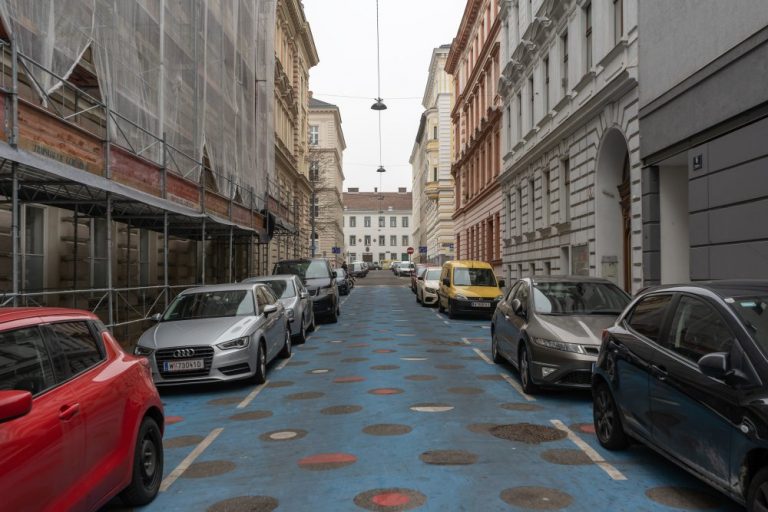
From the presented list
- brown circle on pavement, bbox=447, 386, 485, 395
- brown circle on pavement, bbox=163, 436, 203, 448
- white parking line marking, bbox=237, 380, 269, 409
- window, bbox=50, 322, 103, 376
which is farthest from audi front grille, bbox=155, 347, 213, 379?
window, bbox=50, 322, 103, 376

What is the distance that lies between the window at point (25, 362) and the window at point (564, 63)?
19.7m

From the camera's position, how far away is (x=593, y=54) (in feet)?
58.0

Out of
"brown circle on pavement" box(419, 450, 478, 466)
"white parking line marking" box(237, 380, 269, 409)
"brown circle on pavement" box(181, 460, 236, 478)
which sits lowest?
"white parking line marking" box(237, 380, 269, 409)

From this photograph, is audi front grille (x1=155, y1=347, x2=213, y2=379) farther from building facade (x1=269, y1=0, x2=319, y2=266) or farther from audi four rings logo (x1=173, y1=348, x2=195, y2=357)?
building facade (x1=269, y1=0, x2=319, y2=266)

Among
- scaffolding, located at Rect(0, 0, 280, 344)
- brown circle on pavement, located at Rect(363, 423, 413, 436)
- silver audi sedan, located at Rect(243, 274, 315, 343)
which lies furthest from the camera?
silver audi sedan, located at Rect(243, 274, 315, 343)

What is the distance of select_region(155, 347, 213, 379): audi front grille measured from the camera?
325 inches

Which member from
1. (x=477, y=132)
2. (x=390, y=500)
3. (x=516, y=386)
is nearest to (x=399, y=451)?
(x=390, y=500)

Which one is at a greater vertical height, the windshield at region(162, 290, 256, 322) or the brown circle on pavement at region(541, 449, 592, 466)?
the windshield at region(162, 290, 256, 322)

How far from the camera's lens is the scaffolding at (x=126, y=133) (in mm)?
7957

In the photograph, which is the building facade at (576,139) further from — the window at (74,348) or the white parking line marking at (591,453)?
the window at (74,348)

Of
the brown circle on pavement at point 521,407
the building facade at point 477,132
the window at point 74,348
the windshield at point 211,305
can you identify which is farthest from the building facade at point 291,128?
the window at point 74,348

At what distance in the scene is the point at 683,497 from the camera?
4.40 meters

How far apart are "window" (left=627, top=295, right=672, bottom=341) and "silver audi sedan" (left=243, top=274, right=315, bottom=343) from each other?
28.5 feet

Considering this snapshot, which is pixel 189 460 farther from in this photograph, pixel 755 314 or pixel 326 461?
pixel 755 314
